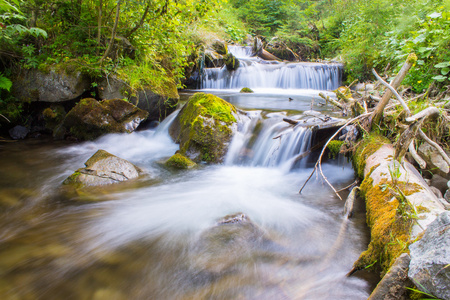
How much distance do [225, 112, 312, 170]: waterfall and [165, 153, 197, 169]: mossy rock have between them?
766 millimetres

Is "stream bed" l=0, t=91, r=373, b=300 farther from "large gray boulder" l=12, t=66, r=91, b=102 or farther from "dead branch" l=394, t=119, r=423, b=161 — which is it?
"large gray boulder" l=12, t=66, r=91, b=102

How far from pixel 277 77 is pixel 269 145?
8.62 m

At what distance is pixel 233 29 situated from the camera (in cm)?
707

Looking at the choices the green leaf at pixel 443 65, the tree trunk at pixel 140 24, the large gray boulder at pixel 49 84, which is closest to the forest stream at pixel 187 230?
the large gray boulder at pixel 49 84

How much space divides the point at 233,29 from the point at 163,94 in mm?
2604

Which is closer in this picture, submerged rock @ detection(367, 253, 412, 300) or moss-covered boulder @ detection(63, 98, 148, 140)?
submerged rock @ detection(367, 253, 412, 300)

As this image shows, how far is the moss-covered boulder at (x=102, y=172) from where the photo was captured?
414 centimetres

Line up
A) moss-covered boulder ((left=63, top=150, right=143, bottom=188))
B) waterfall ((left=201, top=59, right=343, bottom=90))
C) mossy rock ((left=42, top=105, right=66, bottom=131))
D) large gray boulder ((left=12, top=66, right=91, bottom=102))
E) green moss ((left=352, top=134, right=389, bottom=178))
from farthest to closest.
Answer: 1. waterfall ((left=201, top=59, right=343, bottom=90))
2. mossy rock ((left=42, top=105, right=66, bottom=131))
3. large gray boulder ((left=12, top=66, right=91, bottom=102))
4. moss-covered boulder ((left=63, top=150, right=143, bottom=188))
5. green moss ((left=352, top=134, right=389, bottom=178))

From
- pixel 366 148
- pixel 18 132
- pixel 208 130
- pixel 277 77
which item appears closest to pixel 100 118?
pixel 18 132

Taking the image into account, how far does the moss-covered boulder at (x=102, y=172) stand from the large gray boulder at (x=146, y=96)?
2.55 meters

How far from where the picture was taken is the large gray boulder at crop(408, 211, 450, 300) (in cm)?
121

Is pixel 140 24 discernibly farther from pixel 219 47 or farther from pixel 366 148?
pixel 219 47

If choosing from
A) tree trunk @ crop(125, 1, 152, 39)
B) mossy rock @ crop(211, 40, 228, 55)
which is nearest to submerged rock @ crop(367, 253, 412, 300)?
tree trunk @ crop(125, 1, 152, 39)

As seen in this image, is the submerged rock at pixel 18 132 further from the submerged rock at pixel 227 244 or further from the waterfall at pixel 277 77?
the waterfall at pixel 277 77
